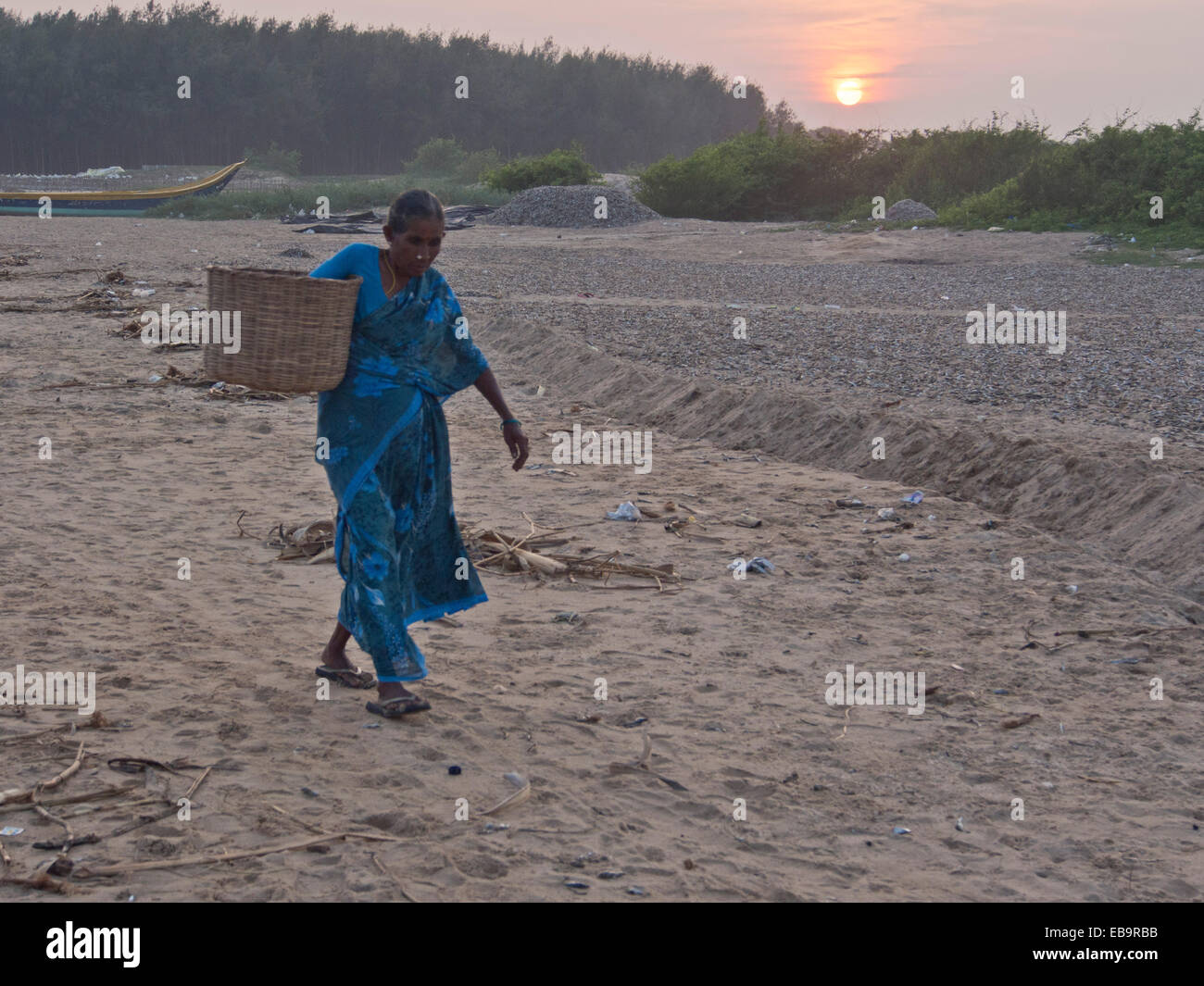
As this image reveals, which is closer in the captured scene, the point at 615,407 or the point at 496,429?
the point at 496,429

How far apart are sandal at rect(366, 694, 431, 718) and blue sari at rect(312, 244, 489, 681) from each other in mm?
65

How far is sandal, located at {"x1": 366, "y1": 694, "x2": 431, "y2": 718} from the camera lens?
3.52m

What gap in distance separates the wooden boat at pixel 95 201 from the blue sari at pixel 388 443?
2765 centimetres

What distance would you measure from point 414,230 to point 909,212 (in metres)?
24.8

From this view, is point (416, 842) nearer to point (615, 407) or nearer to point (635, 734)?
point (635, 734)

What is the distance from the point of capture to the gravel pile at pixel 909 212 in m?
25.6

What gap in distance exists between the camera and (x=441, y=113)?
58.4m

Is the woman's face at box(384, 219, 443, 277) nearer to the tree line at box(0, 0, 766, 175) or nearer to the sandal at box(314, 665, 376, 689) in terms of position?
the sandal at box(314, 665, 376, 689)

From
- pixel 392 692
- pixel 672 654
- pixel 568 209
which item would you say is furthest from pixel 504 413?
pixel 568 209

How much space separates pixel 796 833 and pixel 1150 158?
23.2 metres

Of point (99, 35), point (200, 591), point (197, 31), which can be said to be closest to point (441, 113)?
point (197, 31)

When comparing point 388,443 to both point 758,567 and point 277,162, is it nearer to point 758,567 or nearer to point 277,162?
point 758,567

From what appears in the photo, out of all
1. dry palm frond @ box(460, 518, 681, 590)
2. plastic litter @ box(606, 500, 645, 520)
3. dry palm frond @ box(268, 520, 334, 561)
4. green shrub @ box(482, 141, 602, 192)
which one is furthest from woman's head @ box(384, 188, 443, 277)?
green shrub @ box(482, 141, 602, 192)

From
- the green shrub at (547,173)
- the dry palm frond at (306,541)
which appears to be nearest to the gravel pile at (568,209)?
the green shrub at (547,173)
